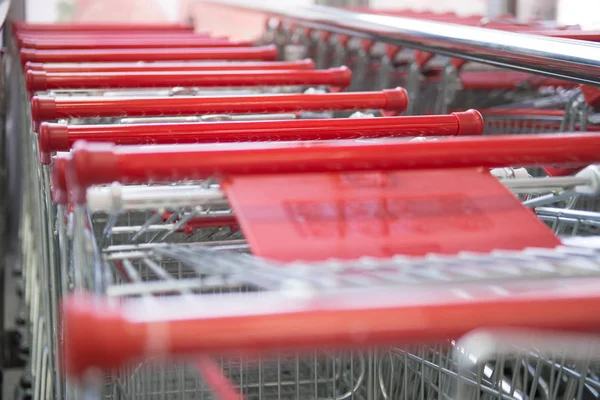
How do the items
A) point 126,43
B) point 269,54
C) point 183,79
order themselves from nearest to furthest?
point 183,79 → point 269,54 → point 126,43

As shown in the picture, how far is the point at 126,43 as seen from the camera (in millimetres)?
3365

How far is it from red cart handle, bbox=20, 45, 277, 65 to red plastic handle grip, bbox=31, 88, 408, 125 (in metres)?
0.83

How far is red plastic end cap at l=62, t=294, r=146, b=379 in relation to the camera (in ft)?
2.92

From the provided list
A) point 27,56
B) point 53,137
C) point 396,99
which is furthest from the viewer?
point 27,56

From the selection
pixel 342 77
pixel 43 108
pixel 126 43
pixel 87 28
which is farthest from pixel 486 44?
pixel 87 28

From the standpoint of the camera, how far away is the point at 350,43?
5281 mm

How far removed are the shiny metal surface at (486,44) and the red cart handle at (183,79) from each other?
27cm

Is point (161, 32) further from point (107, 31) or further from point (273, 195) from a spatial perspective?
point (273, 195)

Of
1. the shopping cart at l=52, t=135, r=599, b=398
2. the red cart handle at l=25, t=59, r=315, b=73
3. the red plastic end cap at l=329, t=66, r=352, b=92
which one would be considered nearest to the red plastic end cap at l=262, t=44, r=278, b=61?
the red cart handle at l=25, t=59, r=315, b=73

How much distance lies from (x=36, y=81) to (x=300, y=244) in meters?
1.24

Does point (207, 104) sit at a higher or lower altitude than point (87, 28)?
lower

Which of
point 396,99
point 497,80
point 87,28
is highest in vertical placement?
point 87,28

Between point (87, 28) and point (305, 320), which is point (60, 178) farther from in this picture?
point (87, 28)

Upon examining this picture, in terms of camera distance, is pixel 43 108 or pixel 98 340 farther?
pixel 43 108
